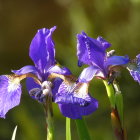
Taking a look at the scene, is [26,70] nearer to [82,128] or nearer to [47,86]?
[47,86]

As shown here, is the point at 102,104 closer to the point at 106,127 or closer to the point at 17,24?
the point at 106,127

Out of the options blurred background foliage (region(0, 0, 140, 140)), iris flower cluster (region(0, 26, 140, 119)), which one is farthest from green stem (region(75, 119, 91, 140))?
blurred background foliage (region(0, 0, 140, 140))

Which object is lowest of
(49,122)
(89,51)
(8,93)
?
(49,122)

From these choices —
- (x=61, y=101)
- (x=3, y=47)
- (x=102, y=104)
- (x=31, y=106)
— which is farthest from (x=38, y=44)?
(x=3, y=47)

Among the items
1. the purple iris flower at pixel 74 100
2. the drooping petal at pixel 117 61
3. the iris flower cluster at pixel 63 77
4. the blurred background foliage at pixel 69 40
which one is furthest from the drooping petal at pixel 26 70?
the blurred background foliage at pixel 69 40

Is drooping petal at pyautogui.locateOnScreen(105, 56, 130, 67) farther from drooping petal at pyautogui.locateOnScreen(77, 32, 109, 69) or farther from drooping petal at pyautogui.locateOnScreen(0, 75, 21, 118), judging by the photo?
drooping petal at pyautogui.locateOnScreen(0, 75, 21, 118)

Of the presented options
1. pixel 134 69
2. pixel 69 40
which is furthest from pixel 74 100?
pixel 69 40
